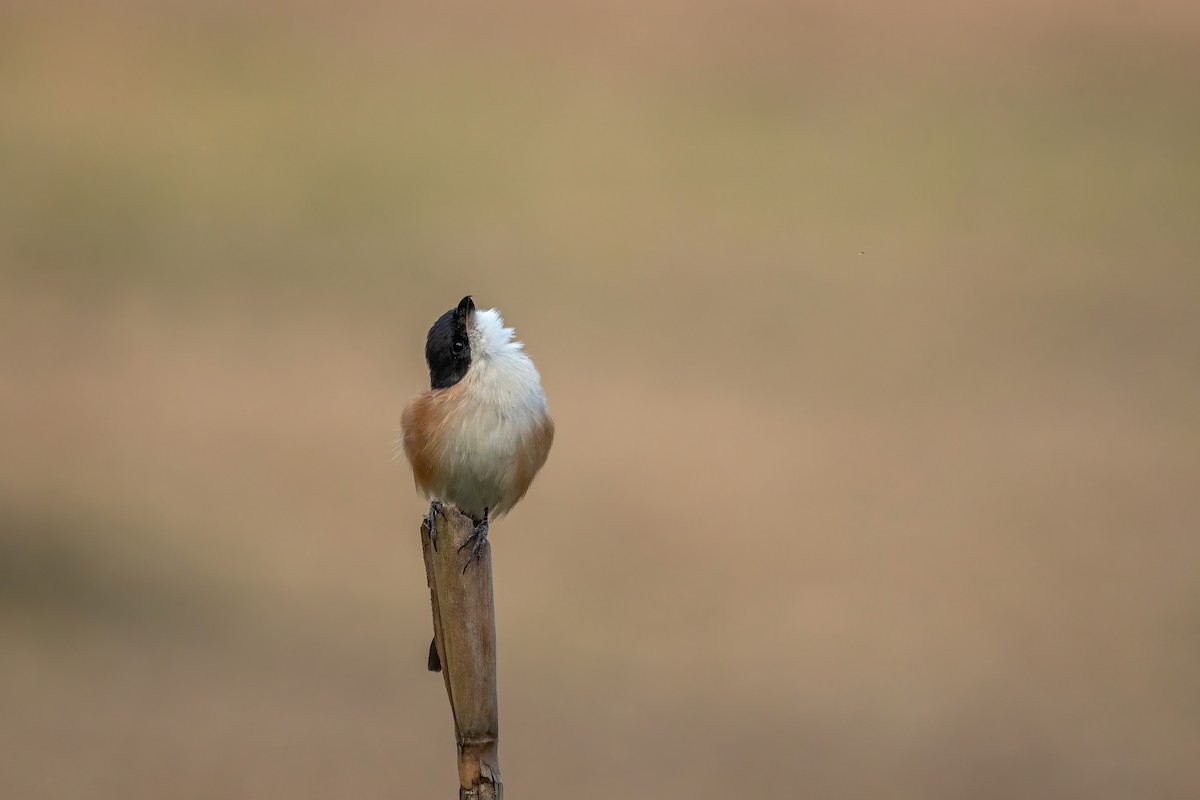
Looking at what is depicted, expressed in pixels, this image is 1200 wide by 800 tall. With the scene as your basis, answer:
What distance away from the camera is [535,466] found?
3938mm

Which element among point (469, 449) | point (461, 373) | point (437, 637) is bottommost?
point (437, 637)

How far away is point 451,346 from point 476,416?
241 millimetres

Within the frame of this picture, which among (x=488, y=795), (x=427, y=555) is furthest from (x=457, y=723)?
(x=427, y=555)

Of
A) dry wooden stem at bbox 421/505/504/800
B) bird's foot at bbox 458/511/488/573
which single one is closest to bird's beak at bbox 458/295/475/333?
bird's foot at bbox 458/511/488/573

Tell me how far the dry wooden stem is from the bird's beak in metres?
1.24

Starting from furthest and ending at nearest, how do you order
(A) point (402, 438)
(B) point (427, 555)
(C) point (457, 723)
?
(A) point (402, 438), (B) point (427, 555), (C) point (457, 723)

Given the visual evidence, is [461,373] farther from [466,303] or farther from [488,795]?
[488,795]

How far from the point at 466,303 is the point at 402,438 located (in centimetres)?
63

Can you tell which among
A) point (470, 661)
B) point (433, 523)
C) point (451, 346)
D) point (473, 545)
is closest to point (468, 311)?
point (451, 346)

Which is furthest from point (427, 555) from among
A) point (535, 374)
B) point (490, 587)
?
point (535, 374)

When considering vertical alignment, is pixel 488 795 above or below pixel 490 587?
below

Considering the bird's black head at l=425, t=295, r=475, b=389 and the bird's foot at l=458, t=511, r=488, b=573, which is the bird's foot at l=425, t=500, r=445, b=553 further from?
the bird's black head at l=425, t=295, r=475, b=389

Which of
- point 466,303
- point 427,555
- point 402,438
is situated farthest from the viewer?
point 402,438

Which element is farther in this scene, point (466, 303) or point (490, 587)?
point (466, 303)
